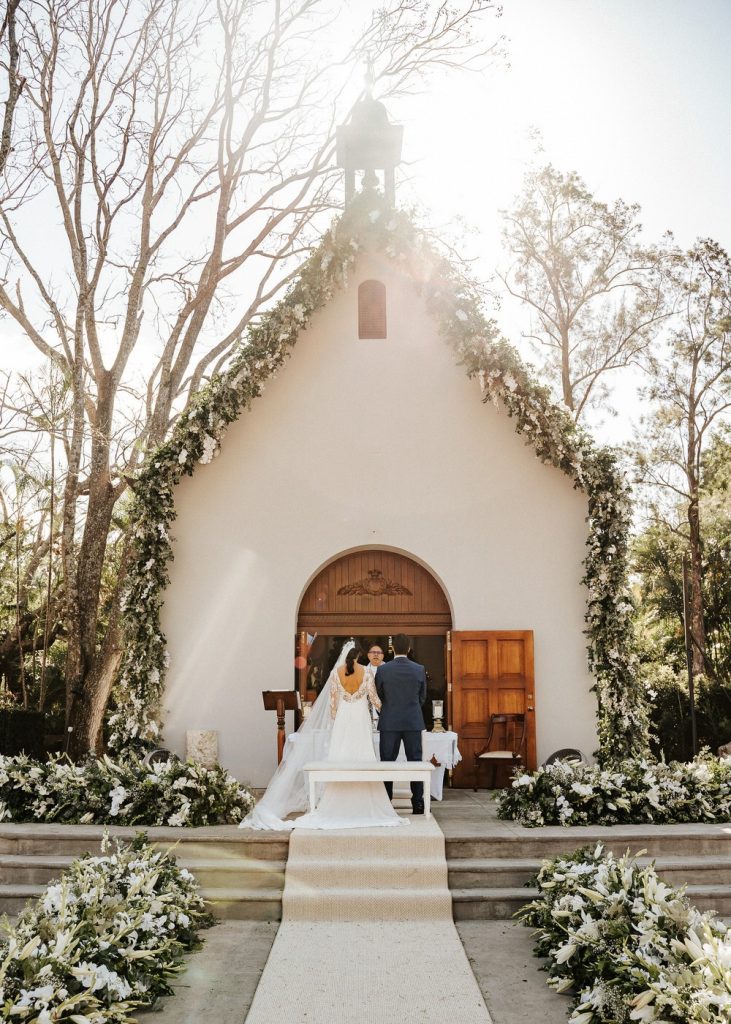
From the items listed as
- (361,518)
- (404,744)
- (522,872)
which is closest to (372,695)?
(404,744)

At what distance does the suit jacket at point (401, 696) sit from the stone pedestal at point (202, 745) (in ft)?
9.27

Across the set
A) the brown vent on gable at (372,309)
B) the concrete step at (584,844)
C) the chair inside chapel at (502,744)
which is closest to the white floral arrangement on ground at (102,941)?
the concrete step at (584,844)

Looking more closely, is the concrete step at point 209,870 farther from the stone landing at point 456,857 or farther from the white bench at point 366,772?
the white bench at point 366,772

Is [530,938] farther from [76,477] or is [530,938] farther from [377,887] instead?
[76,477]

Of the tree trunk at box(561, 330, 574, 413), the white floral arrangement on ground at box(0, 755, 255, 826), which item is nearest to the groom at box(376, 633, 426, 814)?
the white floral arrangement on ground at box(0, 755, 255, 826)

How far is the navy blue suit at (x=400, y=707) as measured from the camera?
9.89m

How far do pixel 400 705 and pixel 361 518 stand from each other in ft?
10.7

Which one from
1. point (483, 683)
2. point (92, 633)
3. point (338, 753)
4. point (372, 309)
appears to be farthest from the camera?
point (92, 633)

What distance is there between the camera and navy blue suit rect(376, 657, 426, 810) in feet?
32.4

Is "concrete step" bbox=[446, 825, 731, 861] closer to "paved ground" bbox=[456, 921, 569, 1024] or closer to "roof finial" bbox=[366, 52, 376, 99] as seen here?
"paved ground" bbox=[456, 921, 569, 1024]

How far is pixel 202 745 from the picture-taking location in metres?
11.7

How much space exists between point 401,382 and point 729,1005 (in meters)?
9.43

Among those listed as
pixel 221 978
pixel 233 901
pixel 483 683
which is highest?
pixel 483 683

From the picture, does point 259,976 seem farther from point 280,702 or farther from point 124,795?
point 280,702
